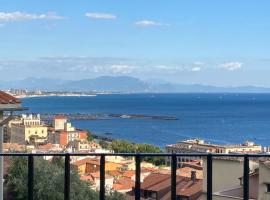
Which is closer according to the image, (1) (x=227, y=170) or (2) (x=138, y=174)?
(2) (x=138, y=174)

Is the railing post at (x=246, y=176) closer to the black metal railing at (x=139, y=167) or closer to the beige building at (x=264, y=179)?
the black metal railing at (x=139, y=167)

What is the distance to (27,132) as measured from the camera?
403 ft

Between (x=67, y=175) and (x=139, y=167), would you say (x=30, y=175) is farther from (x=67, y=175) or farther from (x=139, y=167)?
(x=139, y=167)

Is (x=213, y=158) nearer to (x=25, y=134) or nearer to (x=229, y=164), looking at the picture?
(x=229, y=164)

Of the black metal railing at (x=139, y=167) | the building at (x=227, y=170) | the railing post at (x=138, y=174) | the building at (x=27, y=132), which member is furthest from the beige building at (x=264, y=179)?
the building at (x=27, y=132)

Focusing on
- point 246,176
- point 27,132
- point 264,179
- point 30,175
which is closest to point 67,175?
point 30,175

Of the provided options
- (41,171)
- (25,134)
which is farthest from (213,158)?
(25,134)

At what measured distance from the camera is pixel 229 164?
461cm

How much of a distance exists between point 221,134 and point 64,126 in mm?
35915

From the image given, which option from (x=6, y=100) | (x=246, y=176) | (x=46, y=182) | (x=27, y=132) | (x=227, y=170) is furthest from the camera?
(x=27, y=132)

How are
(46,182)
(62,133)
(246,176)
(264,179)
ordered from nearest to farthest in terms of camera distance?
(246,176) < (264,179) < (46,182) < (62,133)

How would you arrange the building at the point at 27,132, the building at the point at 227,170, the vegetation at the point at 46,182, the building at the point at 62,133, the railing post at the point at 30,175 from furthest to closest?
the building at the point at 27,132 → the building at the point at 62,133 → the vegetation at the point at 46,182 → the building at the point at 227,170 → the railing post at the point at 30,175

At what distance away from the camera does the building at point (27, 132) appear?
117 meters

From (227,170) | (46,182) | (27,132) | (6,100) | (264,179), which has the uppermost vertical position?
(6,100)
